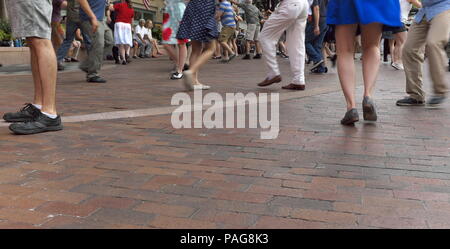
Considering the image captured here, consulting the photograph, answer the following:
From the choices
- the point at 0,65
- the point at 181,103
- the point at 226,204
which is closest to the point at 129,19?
the point at 0,65

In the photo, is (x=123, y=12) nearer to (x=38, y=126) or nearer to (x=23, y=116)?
(x=23, y=116)

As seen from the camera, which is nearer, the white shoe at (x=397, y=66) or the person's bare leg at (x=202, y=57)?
the person's bare leg at (x=202, y=57)

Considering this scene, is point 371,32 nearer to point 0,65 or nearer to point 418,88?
point 418,88

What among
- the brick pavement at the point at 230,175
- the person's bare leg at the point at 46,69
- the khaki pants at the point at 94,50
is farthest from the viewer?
the khaki pants at the point at 94,50

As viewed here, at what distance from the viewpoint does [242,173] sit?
9.16 ft

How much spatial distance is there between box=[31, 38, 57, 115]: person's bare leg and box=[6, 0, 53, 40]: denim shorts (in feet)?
0.26

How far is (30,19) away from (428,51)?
12.4 ft

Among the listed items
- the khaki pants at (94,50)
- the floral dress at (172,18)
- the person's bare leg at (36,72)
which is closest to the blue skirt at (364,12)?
the person's bare leg at (36,72)

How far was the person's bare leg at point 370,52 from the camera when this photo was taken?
420 cm

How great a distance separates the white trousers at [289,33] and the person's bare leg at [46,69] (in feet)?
10.6

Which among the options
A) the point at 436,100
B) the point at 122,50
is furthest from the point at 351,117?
the point at 122,50

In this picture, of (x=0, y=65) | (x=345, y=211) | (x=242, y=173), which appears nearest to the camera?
(x=345, y=211)

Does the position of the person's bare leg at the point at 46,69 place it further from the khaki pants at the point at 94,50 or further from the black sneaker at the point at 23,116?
the khaki pants at the point at 94,50
